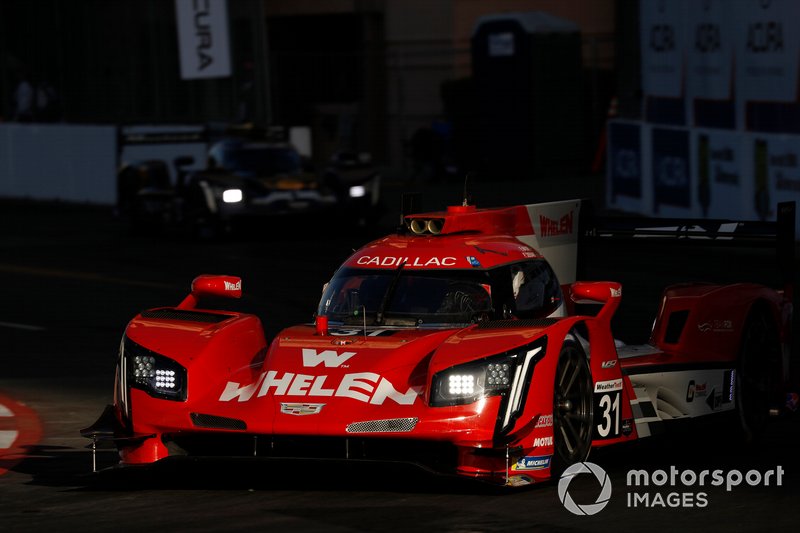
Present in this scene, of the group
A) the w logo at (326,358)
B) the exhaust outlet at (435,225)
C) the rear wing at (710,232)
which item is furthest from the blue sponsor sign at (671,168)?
the w logo at (326,358)

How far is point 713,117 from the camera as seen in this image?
95.6ft

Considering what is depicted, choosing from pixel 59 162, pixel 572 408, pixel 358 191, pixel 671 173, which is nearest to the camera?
pixel 572 408

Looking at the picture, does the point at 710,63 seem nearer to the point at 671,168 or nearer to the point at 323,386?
the point at 671,168

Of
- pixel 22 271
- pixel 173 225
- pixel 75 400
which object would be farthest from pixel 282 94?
pixel 75 400

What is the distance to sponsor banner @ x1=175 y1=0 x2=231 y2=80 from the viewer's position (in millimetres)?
37469

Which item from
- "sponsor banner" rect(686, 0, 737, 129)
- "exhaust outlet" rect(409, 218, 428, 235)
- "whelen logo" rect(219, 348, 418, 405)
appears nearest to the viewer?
"whelen logo" rect(219, 348, 418, 405)

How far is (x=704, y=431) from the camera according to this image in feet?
33.4

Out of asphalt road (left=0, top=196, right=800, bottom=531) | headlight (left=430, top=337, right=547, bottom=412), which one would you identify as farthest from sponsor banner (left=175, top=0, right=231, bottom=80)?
headlight (left=430, top=337, right=547, bottom=412)

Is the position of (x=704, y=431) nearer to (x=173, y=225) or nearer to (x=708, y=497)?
(x=708, y=497)

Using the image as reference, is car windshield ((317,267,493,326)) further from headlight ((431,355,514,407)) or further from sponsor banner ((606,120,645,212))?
sponsor banner ((606,120,645,212))

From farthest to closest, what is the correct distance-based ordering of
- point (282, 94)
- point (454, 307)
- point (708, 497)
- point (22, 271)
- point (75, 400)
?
point (282, 94) < point (22, 271) < point (75, 400) < point (454, 307) < point (708, 497)

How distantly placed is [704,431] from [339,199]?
640 inches

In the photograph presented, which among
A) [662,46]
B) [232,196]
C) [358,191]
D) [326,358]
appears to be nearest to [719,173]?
[358,191]

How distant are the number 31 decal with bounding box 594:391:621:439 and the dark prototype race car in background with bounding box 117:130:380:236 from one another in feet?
54.6
